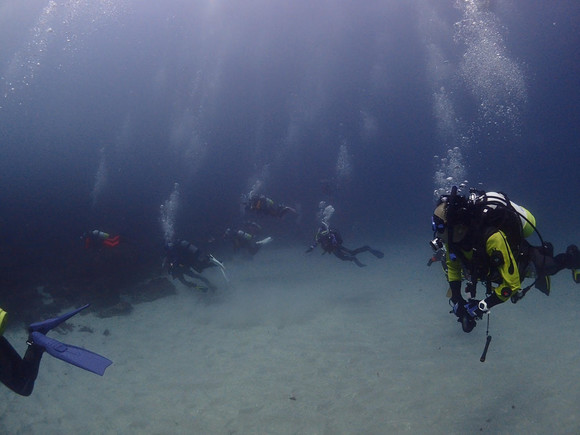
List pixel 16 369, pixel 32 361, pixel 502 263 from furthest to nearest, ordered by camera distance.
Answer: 1. pixel 32 361
2. pixel 16 369
3. pixel 502 263

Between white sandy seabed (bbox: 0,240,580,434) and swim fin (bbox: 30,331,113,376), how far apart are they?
1.65 meters

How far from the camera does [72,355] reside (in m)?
4.90

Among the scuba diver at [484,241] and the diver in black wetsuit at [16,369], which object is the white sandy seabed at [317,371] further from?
Result: the scuba diver at [484,241]

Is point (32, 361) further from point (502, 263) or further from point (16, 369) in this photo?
point (502, 263)

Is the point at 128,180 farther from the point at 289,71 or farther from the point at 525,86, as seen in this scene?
the point at 525,86

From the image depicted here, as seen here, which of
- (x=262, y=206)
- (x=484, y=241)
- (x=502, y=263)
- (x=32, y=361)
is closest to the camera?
(x=502, y=263)

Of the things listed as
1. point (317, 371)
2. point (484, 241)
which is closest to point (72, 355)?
point (317, 371)

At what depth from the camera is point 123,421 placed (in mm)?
6008

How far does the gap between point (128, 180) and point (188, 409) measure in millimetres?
36258

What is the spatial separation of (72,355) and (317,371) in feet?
13.2

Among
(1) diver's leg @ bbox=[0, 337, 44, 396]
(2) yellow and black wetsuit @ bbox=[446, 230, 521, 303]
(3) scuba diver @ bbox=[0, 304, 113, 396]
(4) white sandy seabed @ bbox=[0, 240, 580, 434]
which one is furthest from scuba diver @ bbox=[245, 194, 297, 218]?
(2) yellow and black wetsuit @ bbox=[446, 230, 521, 303]

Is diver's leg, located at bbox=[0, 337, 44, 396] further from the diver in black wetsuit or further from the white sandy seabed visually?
the white sandy seabed

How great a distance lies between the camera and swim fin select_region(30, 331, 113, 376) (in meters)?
4.71

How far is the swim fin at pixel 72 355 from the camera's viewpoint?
4.71m
